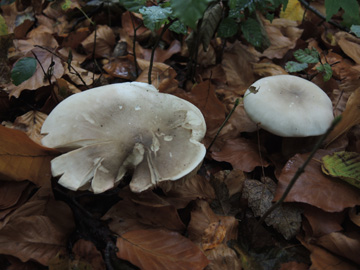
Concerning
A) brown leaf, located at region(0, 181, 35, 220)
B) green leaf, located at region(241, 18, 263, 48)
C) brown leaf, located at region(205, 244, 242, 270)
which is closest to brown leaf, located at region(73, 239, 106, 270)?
brown leaf, located at region(0, 181, 35, 220)

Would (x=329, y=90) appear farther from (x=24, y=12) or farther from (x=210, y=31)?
(x=24, y=12)

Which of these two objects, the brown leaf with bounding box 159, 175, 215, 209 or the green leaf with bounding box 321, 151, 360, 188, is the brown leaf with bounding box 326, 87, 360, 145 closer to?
the green leaf with bounding box 321, 151, 360, 188


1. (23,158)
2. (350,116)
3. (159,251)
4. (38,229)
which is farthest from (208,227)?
(350,116)

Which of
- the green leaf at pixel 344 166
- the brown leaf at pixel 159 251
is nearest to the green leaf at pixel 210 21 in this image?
the green leaf at pixel 344 166

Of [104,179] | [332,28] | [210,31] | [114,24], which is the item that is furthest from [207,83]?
[332,28]

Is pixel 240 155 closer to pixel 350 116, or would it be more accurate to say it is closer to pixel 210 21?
pixel 350 116

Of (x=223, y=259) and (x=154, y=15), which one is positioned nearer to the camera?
(x=223, y=259)
